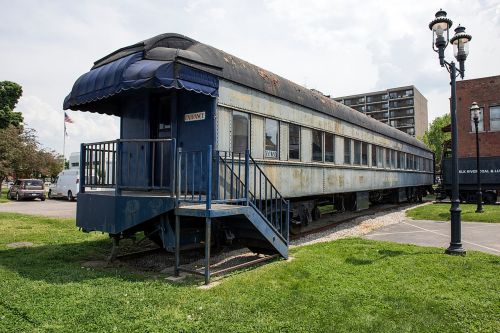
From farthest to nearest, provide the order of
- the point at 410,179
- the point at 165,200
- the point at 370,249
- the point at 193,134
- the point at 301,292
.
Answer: the point at 410,179, the point at 370,249, the point at 193,134, the point at 165,200, the point at 301,292

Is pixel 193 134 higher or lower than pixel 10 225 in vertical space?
higher

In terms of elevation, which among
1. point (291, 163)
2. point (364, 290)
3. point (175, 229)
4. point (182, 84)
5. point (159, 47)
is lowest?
point (364, 290)

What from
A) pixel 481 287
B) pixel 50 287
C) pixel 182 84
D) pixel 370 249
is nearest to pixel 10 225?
pixel 50 287

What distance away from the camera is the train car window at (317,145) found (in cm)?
1037

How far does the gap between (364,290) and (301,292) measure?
0.87 meters

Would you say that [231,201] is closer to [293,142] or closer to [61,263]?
[61,263]

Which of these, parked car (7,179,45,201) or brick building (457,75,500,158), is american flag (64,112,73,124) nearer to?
parked car (7,179,45,201)

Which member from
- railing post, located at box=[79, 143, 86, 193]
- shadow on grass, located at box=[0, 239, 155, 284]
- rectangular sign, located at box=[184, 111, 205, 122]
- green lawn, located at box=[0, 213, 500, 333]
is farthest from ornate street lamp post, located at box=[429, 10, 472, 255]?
railing post, located at box=[79, 143, 86, 193]

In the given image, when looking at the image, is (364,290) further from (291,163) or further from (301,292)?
(291,163)

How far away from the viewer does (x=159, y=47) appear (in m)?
6.62

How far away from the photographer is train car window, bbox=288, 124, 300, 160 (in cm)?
920

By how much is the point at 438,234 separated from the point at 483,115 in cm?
1711

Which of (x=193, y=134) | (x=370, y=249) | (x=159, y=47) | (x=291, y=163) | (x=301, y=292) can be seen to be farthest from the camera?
(x=291, y=163)

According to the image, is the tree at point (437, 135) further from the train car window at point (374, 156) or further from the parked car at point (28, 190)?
the parked car at point (28, 190)
